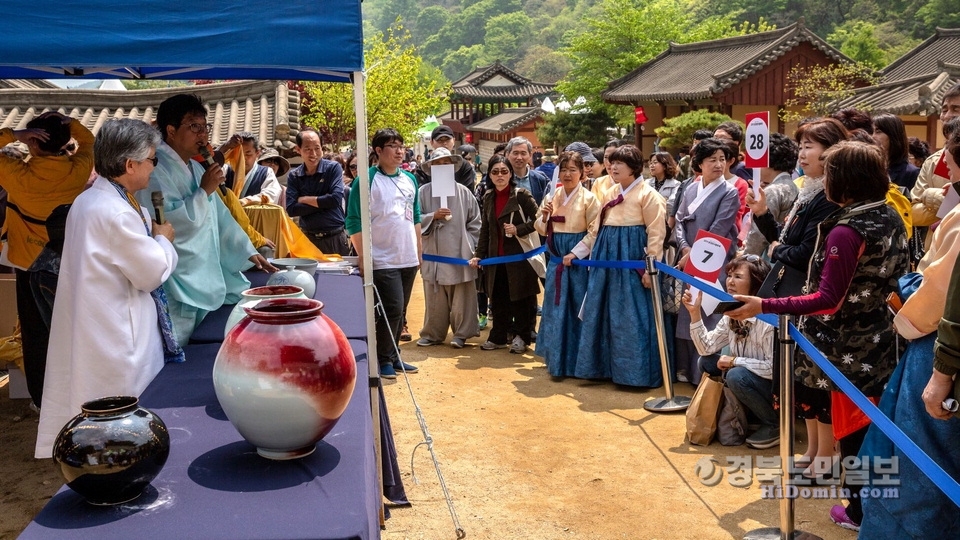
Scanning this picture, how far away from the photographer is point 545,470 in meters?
4.64

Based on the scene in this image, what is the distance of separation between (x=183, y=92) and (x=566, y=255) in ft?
16.1

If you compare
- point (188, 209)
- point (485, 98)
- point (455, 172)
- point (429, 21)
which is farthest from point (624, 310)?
point (429, 21)

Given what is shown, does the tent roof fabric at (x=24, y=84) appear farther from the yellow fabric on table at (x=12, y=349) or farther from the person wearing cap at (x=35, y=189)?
the person wearing cap at (x=35, y=189)

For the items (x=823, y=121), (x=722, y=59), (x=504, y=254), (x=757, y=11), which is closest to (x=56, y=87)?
(x=504, y=254)

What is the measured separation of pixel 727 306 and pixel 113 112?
8.64 metres

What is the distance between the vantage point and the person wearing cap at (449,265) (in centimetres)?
753

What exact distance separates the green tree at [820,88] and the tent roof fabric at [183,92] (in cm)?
1235

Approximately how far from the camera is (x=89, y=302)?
2.86m

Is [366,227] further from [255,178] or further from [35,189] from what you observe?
[255,178]

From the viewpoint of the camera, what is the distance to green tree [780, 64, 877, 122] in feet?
61.1

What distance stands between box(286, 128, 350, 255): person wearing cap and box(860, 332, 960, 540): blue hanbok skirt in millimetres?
4989

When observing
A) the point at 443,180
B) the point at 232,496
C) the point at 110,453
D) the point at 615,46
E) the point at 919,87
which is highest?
the point at 615,46

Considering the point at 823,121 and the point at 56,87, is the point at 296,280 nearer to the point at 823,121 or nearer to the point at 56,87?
the point at 823,121

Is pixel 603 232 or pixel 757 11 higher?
pixel 757 11
